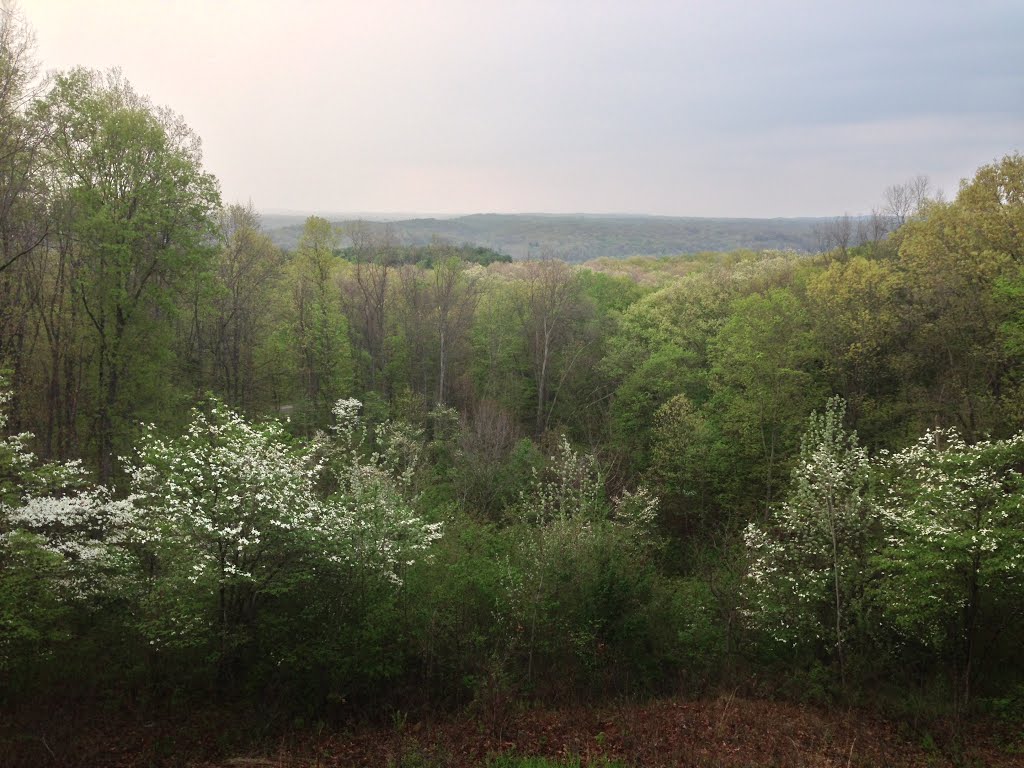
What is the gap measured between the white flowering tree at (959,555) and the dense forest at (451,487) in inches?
3.6

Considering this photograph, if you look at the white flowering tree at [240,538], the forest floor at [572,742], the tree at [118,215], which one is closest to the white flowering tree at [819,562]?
the forest floor at [572,742]

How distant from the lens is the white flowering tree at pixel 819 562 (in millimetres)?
14555

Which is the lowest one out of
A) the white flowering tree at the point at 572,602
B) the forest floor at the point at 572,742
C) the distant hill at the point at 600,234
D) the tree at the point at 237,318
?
the forest floor at the point at 572,742

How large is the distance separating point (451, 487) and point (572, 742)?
51.9 feet

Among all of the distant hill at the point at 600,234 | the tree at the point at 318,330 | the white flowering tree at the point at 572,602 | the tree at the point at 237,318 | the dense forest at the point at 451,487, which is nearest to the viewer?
the dense forest at the point at 451,487

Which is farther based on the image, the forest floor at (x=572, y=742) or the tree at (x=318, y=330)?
the tree at (x=318, y=330)

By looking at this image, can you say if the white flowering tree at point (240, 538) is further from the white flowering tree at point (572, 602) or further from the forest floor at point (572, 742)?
the white flowering tree at point (572, 602)

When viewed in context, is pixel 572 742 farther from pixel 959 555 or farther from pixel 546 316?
pixel 546 316

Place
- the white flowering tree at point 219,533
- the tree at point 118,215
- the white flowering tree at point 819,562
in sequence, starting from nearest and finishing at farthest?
the white flowering tree at point 219,533 → the white flowering tree at point 819,562 → the tree at point 118,215

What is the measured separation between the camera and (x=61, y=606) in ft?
45.1

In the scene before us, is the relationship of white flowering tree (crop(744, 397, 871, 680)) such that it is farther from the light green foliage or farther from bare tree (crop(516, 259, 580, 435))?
bare tree (crop(516, 259, 580, 435))

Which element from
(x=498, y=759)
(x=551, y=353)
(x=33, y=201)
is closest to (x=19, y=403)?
(x=33, y=201)

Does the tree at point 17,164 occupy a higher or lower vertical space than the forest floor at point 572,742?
higher

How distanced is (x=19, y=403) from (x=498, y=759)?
18339 millimetres
